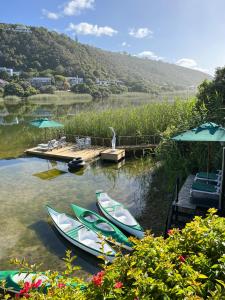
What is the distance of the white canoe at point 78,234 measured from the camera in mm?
6921

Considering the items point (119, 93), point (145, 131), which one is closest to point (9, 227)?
point (145, 131)

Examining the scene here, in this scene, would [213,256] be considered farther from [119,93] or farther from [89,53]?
[89,53]

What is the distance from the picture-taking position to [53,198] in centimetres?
1073

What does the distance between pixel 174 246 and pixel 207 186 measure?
4732 millimetres

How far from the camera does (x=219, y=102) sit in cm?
1038

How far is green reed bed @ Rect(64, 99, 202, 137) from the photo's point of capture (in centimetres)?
1655

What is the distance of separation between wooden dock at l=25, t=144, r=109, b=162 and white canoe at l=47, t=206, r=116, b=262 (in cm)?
692

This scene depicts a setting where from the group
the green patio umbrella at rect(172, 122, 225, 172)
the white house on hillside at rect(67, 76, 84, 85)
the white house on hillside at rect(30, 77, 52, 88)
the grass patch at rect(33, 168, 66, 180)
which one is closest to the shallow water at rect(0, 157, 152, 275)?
the grass patch at rect(33, 168, 66, 180)

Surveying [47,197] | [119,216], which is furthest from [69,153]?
[119,216]

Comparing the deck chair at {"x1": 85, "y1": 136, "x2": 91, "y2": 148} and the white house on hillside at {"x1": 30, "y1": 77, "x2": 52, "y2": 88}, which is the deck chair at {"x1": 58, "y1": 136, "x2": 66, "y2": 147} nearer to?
the deck chair at {"x1": 85, "y1": 136, "x2": 91, "y2": 148}

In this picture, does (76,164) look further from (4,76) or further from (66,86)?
(66,86)

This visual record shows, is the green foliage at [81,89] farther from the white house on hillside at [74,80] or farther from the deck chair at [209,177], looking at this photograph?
the deck chair at [209,177]

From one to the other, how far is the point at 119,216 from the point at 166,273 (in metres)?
6.23

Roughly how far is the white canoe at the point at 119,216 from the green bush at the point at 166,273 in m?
4.80
